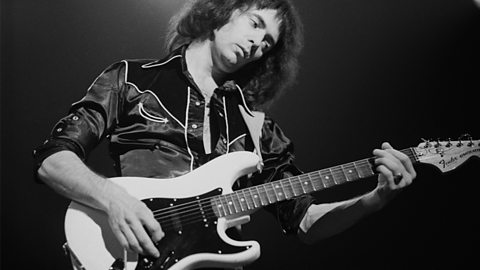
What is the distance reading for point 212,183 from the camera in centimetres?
150

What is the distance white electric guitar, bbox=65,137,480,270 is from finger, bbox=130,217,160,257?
2 centimetres

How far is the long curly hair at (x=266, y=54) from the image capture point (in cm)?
188

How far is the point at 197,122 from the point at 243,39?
1.09 feet

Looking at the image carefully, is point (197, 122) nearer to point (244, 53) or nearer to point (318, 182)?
point (244, 53)

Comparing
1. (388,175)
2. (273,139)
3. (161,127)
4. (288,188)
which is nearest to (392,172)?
(388,175)

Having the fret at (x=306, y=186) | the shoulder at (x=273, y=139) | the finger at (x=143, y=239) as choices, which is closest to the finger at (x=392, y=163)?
the fret at (x=306, y=186)

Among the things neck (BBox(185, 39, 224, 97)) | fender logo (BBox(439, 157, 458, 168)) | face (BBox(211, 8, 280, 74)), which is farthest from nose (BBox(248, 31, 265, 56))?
fender logo (BBox(439, 157, 458, 168))

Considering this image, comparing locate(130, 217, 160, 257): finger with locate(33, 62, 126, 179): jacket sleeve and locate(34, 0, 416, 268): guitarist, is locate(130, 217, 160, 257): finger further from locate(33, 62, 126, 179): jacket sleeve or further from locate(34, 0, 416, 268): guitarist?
locate(33, 62, 126, 179): jacket sleeve

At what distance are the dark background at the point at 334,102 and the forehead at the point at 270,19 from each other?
0.15m

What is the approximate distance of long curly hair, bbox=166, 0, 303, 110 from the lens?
1.88 metres

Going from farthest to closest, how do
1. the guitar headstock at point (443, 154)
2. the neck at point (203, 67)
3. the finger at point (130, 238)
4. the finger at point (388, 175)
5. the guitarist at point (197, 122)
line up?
the neck at point (203, 67), the guitar headstock at point (443, 154), the finger at point (388, 175), the guitarist at point (197, 122), the finger at point (130, 238)

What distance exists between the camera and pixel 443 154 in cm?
170

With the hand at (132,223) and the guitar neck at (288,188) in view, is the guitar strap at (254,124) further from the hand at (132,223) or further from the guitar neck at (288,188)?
the hand at (132,223)

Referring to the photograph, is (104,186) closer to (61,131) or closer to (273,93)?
(61,131)
